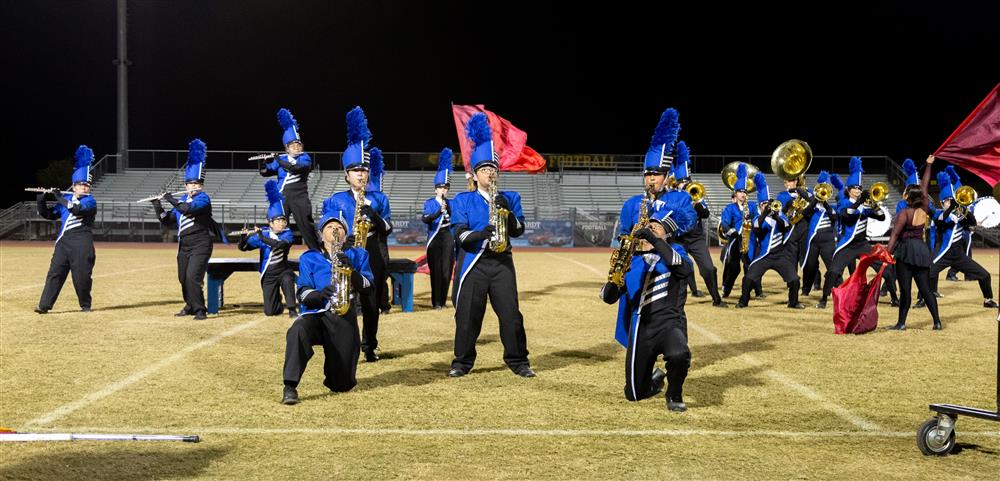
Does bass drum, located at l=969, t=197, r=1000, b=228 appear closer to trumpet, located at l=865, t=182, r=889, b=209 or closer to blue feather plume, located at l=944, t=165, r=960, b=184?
blue feather plume, located at l=944, t=165, r=960, b=184

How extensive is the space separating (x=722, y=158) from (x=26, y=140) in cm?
3053

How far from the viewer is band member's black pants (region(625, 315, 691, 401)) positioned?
5.59m

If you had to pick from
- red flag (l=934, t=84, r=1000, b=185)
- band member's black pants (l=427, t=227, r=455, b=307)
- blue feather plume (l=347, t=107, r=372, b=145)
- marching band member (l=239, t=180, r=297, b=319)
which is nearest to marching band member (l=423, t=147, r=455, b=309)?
band member's black pants (l=427, t=227, r=455, b=307)

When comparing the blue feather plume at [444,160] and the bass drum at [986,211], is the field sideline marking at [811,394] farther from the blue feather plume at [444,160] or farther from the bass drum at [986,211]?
the bass drum at [986,211]

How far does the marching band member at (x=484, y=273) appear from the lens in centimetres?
684

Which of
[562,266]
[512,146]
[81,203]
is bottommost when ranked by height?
[562,266]

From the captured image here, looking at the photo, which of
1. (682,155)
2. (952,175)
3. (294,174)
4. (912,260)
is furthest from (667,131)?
(952,175)

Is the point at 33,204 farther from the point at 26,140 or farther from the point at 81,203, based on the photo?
the point at 81,203

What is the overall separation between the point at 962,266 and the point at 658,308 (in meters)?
8.34

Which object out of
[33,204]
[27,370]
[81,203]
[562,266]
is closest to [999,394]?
[27,370]

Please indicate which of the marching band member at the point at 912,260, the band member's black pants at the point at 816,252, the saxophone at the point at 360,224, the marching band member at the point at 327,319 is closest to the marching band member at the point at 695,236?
the band member's black pants at the point at 816,252

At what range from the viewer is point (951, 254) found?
12.7 metres

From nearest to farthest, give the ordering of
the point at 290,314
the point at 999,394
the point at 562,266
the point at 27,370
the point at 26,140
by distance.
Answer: the point at 999,394, the point at 27,370, the point at 290,314, the point at 562,266, the point at 26,140

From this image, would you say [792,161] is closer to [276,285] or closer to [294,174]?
[294,174]
